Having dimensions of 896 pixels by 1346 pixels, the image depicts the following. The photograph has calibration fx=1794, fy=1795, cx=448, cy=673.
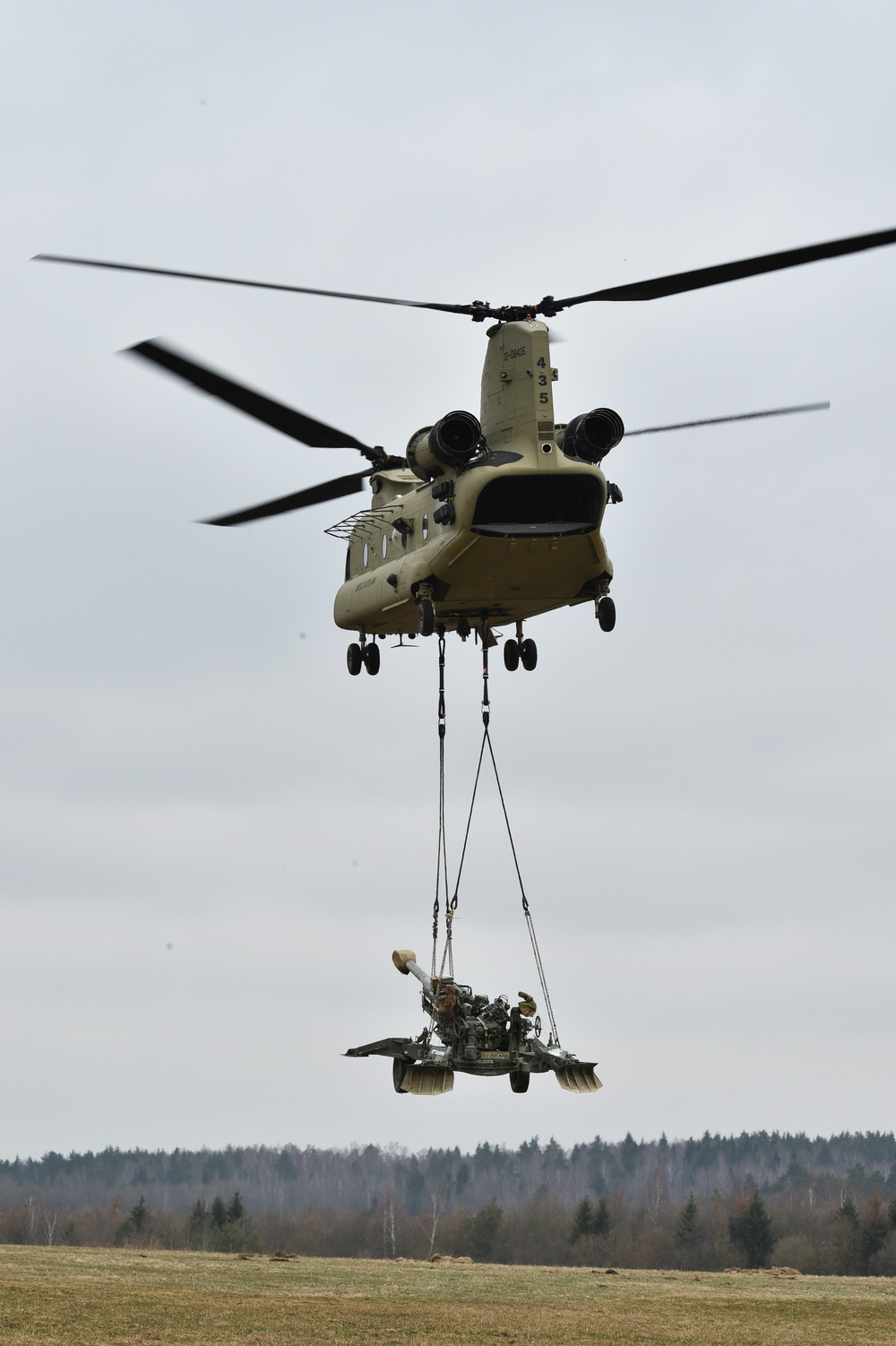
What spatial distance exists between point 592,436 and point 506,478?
145 cm

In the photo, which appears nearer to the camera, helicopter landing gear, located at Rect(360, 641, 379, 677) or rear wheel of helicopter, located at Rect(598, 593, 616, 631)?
rear wheel of helicopter, located at Rect(598, 593, 616, 631)

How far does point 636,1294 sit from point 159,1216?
82.9 meters

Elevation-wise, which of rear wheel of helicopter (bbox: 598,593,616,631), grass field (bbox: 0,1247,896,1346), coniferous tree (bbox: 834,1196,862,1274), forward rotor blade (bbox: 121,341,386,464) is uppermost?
forward rotor blade (bbox: 121,341,386,464)

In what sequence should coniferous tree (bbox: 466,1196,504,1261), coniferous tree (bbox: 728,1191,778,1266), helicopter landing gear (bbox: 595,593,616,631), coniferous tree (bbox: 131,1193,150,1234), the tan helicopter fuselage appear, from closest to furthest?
the tan helicopter fuselage
helicopter landing gear (bbox: 595,593,616,631)
coniferous tree (bbox: 728,1191,778,1266)
coniferous tree (bbox: 131,1193,150,1234)
coniferous tree (bbox: 466,1196,504,1261)

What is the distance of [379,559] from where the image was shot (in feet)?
93.4

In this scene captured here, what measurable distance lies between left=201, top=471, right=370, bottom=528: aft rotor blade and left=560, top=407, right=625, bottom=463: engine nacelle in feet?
18.7

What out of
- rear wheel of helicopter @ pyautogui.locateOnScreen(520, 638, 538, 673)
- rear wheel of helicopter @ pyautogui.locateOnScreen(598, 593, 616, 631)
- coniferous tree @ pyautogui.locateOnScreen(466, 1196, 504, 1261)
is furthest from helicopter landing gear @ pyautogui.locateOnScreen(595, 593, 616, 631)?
coniferous tree @ pyautogui.locateOnScreen(466, 1196, 504, 1261)

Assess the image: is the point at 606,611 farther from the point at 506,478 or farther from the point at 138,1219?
the point at 138,1219

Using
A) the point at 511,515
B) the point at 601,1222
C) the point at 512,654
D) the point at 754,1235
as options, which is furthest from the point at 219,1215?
the point at 511,515

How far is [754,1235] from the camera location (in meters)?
87.7

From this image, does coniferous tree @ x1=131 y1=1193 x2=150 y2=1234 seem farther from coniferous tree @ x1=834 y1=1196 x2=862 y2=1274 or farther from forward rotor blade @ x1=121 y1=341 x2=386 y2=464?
forward rotor blade @ x1=121 y1=341 x2=386 y2=464

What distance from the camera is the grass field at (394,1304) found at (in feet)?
90.1

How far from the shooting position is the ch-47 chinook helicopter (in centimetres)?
2403

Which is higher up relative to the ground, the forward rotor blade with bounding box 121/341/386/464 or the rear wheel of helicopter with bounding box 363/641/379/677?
the forward rotor blade with bounding box 121/341/386/464
